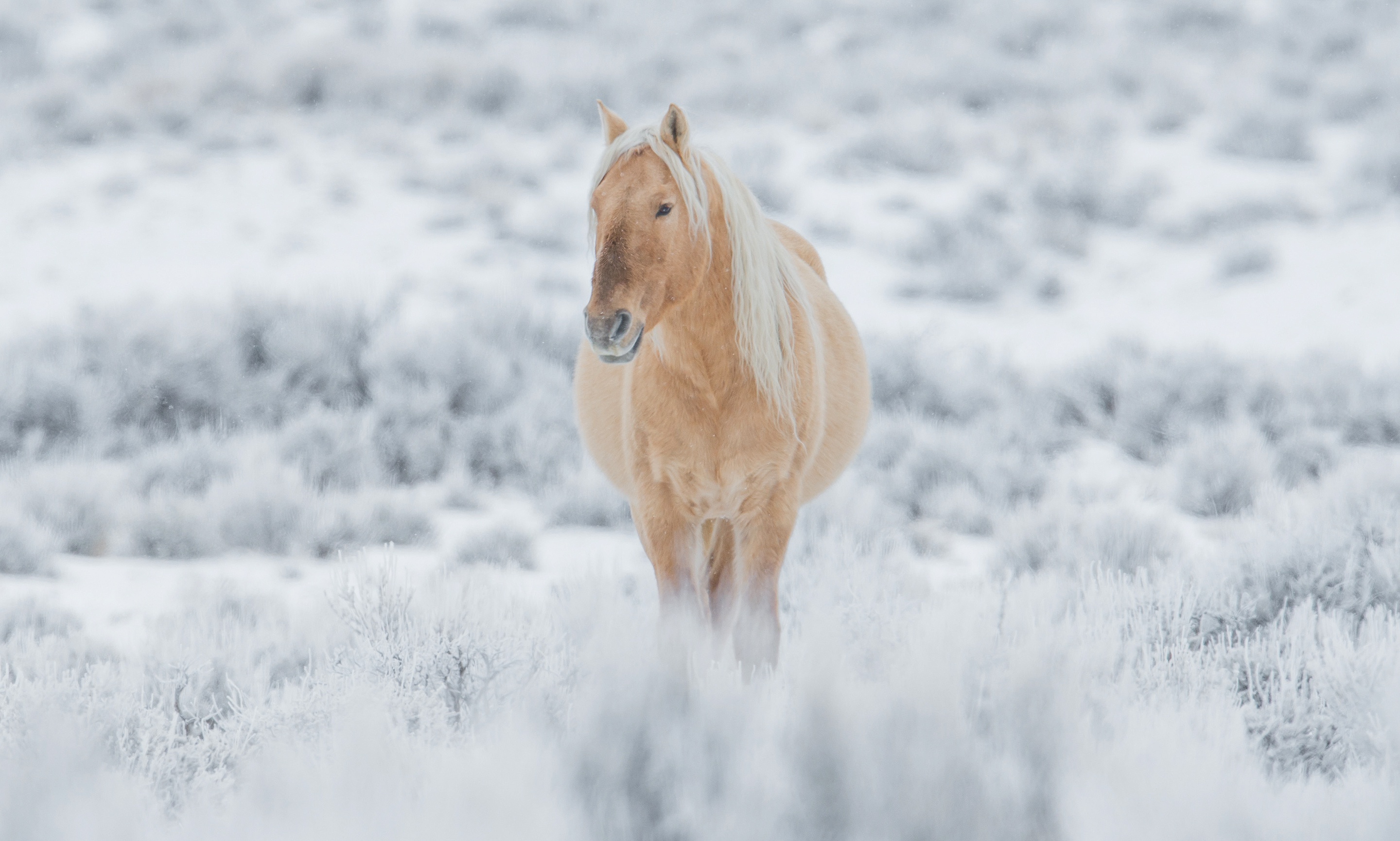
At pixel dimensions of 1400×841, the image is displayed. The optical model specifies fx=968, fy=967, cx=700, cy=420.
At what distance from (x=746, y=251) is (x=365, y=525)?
9.67 ft

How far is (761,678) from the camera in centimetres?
250

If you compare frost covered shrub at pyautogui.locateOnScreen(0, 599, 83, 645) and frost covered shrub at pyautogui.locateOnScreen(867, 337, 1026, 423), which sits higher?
frost covered shrub at pyautogui.locateOnScreen(0, 599, 83, 645)

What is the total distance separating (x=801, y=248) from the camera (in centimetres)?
391

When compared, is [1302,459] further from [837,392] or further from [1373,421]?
[837,392]

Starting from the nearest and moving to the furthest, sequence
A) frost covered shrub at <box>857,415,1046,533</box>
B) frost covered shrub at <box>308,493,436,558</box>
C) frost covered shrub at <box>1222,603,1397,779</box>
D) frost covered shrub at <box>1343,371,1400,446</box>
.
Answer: frost covered shrub at <box>1222,603,1397,779</box>, frost covered shrub at <box>308,493,436,558</box>, frost covered shrub at <box>857,415,1046,533</box>, frost covered shrub at <box>1343,371,1400,446</box>

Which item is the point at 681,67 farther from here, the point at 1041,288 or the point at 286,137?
the point at 1041,288

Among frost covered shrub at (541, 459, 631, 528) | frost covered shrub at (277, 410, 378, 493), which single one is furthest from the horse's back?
frost covered shrub at (277, 410, 378, 493)

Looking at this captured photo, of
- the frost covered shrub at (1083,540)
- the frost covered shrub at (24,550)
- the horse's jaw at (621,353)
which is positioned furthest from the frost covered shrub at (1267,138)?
the frost covered shrub at (24,550)

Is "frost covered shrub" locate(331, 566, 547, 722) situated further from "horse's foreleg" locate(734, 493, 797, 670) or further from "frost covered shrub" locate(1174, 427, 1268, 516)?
"frost covered shrub" locate(1174, 427, 1268, 516)

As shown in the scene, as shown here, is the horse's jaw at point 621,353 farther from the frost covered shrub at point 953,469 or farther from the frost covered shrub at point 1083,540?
the frost covered shrub at point 953,469

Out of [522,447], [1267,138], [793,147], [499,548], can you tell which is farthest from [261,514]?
[1267,138]

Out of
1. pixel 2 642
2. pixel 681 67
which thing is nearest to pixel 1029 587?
pixel 2 642

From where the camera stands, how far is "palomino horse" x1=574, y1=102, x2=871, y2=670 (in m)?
2.47

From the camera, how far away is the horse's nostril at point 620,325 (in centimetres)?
226
